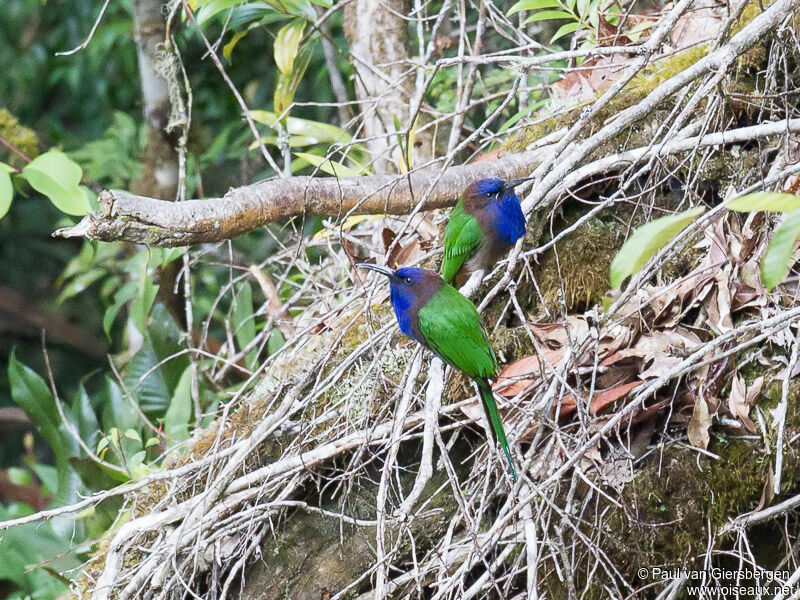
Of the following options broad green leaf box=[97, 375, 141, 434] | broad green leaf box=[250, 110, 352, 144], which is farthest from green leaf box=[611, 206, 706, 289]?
broad green leaf box=[97, 375, 141, 434]

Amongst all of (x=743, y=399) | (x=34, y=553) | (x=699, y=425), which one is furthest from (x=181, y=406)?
(x=743, y=399)

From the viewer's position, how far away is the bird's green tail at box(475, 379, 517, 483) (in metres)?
2.32

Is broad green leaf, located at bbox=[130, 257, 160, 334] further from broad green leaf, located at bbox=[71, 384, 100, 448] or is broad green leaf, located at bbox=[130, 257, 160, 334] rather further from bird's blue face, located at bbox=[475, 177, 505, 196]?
bird's blue face, located at bbox=[475, 177, 505, 196]

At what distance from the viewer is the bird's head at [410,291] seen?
8.49 ft

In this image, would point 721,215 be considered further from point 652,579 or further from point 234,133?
point 234,133

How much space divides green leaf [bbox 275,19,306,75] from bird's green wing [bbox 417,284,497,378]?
174 cm

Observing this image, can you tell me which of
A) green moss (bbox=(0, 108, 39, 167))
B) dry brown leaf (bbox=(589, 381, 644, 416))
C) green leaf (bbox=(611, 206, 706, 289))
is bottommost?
dry brown leaf (bbox=(589, 381, 644, 416))

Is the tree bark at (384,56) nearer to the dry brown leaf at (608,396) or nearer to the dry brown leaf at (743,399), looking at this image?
the dry brown leaf at (608,396)

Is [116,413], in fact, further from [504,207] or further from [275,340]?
[504,207]

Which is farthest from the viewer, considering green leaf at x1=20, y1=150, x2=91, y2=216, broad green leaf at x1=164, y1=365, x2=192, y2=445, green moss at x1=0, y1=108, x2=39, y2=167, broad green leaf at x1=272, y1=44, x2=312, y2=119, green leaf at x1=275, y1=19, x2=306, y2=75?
green moss at x1=0, y1=108, x2=39, y2=167

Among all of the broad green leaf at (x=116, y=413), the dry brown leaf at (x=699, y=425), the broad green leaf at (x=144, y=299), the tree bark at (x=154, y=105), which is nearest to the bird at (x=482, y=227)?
the dry brown leaf at (x=699, y=425)

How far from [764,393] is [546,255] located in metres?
0.89

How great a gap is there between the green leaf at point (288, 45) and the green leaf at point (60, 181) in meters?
1.21

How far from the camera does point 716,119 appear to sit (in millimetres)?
2842
